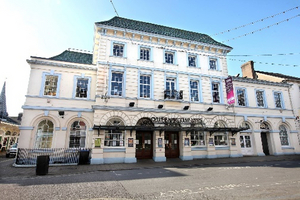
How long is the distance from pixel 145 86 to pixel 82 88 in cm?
571

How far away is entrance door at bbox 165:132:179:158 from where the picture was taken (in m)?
15.2

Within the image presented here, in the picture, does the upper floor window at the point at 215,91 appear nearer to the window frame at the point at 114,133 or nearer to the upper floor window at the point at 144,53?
the upper floor window at the point at 144,53

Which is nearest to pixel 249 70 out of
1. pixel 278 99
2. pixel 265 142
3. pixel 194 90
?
pixel 278 99

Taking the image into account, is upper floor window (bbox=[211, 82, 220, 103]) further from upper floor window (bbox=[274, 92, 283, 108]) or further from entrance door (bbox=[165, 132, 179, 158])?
upper floor window (bbox=[274, 92, 283, 108])

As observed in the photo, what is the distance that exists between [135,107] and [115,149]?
3.72 metres

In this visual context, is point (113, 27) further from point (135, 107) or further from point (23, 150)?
point (23, 150)

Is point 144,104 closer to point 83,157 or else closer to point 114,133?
point 114,133

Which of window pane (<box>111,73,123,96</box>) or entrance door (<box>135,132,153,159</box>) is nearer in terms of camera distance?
entrance door (<box>135,132,153,159</box>)

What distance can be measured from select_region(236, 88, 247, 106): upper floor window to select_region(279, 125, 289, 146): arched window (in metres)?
5.40

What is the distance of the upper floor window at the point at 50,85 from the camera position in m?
14.4

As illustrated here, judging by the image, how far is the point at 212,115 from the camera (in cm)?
1636

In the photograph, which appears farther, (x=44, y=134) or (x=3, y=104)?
(x=3, y=104)

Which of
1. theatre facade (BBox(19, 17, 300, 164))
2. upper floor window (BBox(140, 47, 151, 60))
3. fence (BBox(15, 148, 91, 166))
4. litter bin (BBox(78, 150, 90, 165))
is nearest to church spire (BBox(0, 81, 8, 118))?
theatre facade (BBox(19, 17, 300, 164))

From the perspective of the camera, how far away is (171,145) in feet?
50.4
